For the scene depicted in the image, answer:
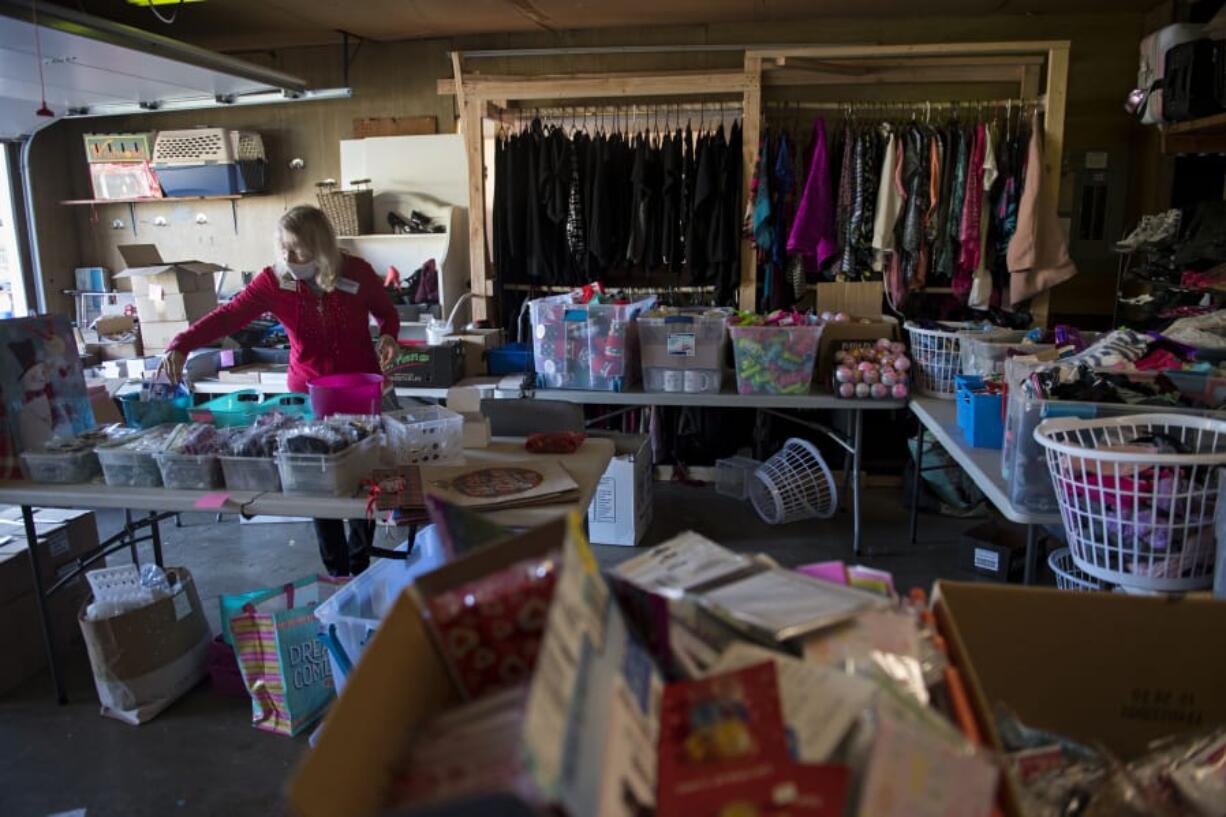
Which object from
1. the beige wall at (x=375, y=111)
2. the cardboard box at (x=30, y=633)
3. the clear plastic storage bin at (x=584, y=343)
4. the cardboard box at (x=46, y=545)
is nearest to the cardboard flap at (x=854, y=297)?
the clear plastic storage bin at (x=584, y=343)

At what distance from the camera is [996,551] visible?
3297mm

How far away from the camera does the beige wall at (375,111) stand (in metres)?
4.94

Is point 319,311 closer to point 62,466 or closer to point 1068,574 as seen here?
point 62,466

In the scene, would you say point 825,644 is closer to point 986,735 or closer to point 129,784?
point 986,735

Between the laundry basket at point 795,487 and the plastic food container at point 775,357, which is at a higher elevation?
the plastic food container at point 775,357

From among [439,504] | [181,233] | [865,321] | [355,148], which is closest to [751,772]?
[439,504]

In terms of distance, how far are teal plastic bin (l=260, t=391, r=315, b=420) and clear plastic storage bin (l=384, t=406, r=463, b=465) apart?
1.06 ft

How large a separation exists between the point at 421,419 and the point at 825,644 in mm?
1688

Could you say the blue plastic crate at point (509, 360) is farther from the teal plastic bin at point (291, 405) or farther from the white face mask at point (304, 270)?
the teal plastic bin at point (291, 405)

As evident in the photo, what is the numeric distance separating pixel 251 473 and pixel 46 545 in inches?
48.1

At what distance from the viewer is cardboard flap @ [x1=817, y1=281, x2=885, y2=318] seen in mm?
4176

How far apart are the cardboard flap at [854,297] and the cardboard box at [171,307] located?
3.56 metres

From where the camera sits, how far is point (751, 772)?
0.63 meters

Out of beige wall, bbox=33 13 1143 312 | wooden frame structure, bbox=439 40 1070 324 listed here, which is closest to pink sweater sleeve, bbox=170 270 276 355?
wooden frame structure, bbox=439 40 1070 324
